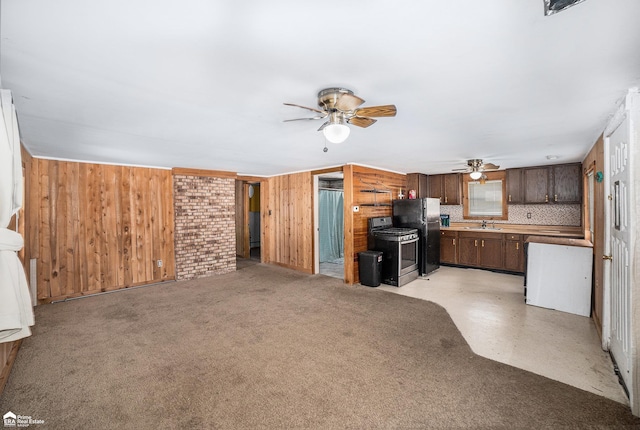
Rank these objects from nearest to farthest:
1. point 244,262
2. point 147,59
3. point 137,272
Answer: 1. point 147,59
2. point 137,272
3. point 244,262

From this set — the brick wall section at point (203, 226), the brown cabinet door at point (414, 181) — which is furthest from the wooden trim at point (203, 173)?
the brown cabinet door at point (414, 181)

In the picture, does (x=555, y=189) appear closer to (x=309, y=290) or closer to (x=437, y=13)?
(x=309, y=290)

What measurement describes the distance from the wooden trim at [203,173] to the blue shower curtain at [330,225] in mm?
2245

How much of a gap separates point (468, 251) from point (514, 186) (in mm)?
1667

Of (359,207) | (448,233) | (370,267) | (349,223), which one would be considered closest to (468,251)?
(448,233)

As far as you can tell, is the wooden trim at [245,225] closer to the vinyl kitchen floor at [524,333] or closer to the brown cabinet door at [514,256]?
the vinyl kitchen floor at [524,333]

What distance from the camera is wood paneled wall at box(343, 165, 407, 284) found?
16.9 feet

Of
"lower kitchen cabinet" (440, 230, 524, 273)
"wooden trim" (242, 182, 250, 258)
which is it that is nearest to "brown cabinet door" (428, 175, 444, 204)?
"lower kitchen cabinet" (440, 230, 524, 273)

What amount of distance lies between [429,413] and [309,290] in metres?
2.99

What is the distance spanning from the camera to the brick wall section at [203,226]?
18.0 feet

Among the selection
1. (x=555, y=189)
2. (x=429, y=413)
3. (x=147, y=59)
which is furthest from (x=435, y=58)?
(x=555, y=189)

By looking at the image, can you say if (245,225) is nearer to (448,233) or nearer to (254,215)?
(254,215)

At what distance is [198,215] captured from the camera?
18.7 feet

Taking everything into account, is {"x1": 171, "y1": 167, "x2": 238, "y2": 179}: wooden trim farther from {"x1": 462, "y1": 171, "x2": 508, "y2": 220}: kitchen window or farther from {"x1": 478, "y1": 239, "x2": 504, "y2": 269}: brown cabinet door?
{"x1": 478, "y1": 239, "x2": 504, "y2": 269}: brown cabinet door
